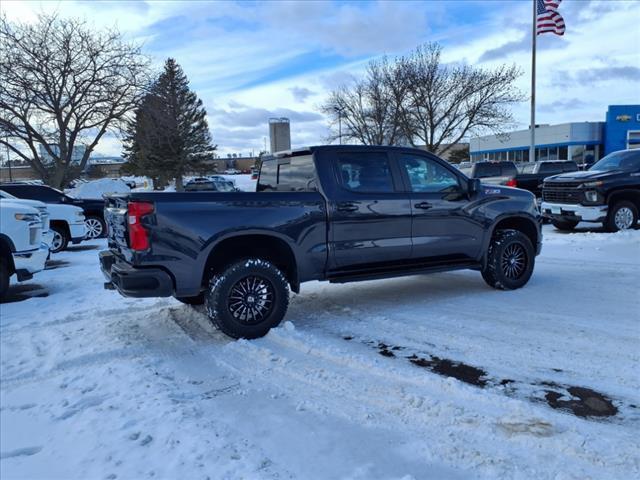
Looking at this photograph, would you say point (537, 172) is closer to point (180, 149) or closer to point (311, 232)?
point (311, 232)

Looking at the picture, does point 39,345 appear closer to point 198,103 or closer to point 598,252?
point 598,252

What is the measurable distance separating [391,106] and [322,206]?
28.4 m

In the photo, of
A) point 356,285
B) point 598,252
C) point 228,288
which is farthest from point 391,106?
point 228,288

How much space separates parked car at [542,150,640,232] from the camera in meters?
12.0

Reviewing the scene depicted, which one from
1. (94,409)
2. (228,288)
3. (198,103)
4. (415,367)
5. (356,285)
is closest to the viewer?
(94,409)

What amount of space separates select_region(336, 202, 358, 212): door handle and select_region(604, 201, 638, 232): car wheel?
8.91m

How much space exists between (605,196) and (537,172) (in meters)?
7.25

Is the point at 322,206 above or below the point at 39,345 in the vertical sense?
above

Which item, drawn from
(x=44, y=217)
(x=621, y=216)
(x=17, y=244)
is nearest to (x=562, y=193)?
(x=621, y=216)

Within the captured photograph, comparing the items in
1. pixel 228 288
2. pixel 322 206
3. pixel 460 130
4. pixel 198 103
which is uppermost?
pixel 198 103

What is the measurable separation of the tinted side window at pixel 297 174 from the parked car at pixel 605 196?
28.1 ft

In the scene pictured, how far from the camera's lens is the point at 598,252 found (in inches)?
382

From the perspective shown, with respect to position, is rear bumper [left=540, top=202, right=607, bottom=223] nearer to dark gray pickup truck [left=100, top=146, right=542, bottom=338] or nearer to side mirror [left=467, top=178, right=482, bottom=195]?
dark gray pickup truck [left=100, top=146, right=542, bottom=338]

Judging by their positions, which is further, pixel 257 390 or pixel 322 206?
pixel 322 206
